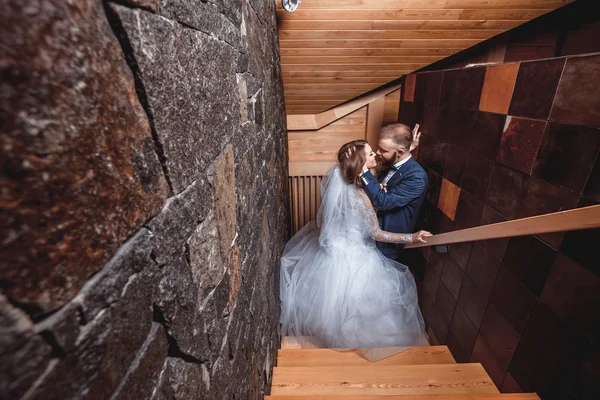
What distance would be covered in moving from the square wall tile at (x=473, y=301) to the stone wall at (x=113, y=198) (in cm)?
169

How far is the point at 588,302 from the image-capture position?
1174mm

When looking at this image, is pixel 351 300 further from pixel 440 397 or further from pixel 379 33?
pixel 379 33

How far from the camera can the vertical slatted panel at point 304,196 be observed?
4324mm

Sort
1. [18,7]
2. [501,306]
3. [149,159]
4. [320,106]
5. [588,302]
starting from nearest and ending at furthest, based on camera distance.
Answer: [18,7] < [149,159] < [588,302] < [501,306] < [320,106]

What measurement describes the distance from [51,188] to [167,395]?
473mm

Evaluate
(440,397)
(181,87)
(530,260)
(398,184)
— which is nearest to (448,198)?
(398,184)

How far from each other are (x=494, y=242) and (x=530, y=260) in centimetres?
26

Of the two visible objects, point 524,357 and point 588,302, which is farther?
point 524,357

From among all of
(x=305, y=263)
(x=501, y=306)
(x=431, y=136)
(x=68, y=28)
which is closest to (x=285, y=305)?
(x=305, y=263)

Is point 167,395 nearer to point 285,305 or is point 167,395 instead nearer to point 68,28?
point 68,28

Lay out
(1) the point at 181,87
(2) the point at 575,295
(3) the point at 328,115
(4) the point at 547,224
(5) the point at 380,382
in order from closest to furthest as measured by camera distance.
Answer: (1) the point at 181,87 < (4) the point at 547,224 < (2) the point at 575,295 < (5) the point at 380,382 < (3) the point at 328,115

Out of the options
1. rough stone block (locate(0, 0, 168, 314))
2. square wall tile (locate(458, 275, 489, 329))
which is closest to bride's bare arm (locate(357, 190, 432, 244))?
square wall tile (locate(458, 275, 489, 329))

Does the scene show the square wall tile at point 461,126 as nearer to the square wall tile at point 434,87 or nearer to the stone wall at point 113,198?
the square wall tile at point 434,87

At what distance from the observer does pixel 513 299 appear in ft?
5.19
